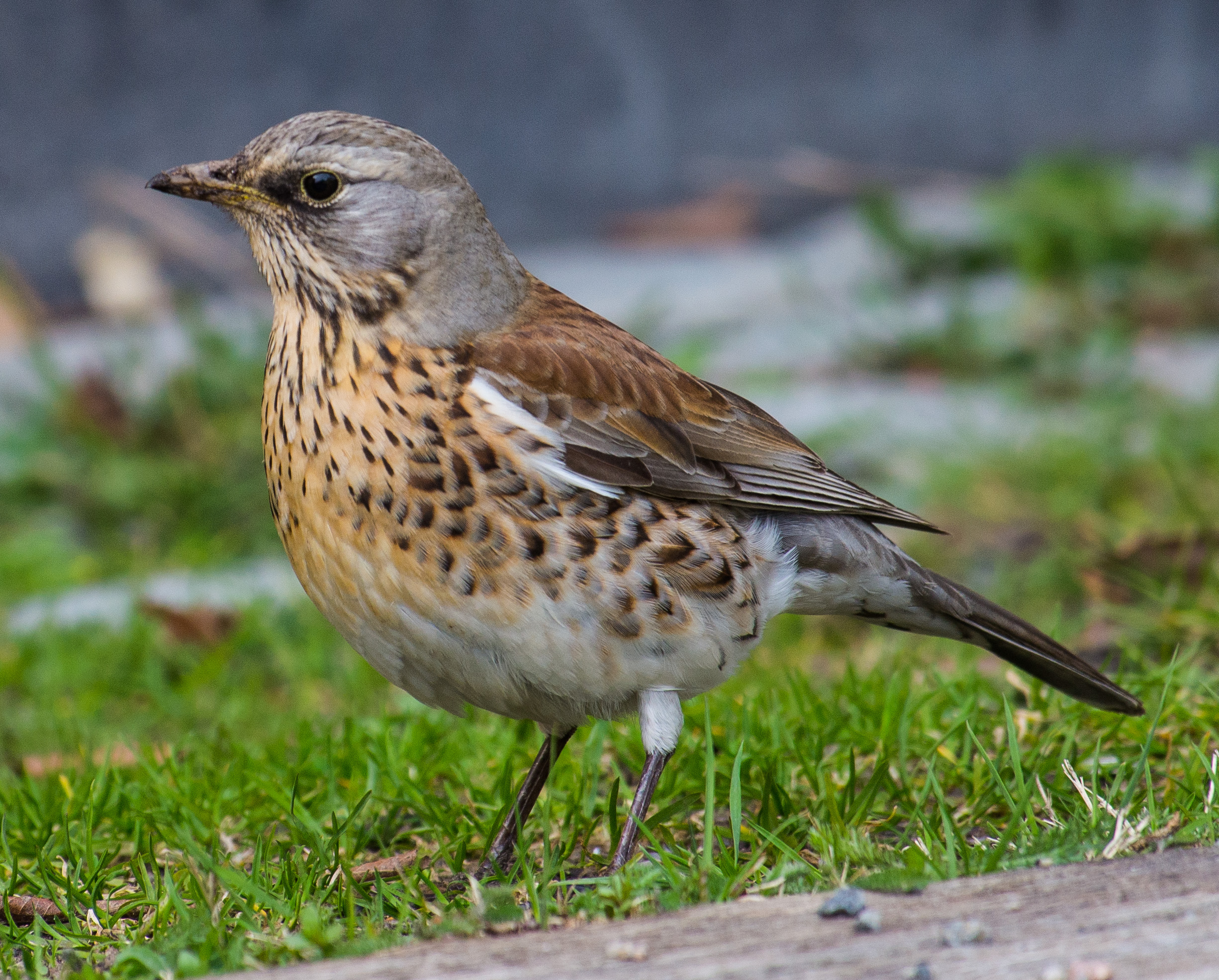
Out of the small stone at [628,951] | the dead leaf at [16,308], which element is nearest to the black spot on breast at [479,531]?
the small stone at [628,951]

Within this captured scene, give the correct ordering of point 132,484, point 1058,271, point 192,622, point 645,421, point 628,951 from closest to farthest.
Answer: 1. point 628,951
2. point 645,421
3. point 192,622
4. point 132,484
5. point 1058,271

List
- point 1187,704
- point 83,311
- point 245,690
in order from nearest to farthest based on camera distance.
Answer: point 1187,704, point 245,690, point 83,311

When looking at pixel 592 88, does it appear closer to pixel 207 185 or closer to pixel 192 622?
Result: pixel 192 622

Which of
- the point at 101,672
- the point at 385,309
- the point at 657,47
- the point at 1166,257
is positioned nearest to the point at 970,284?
the point at 1166,257

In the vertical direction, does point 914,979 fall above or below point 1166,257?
below

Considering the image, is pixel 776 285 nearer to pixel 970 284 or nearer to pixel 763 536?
pixel 970 284

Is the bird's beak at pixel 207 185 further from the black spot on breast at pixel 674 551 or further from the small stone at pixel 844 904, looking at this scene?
the small stone at pixel 844 904

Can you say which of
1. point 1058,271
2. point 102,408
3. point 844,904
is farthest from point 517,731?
point 1058,271
